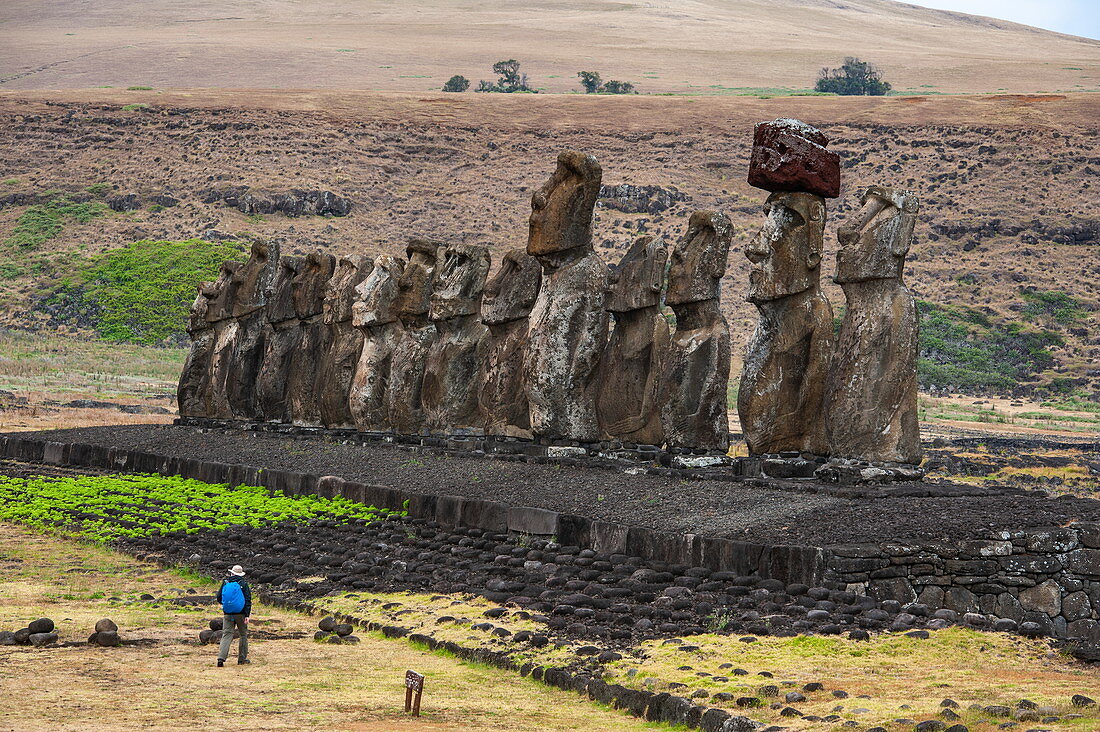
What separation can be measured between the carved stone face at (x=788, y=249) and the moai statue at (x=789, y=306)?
0.01 meters

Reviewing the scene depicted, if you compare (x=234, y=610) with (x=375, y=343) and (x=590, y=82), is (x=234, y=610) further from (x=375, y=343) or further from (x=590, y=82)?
(x=590, y=82)

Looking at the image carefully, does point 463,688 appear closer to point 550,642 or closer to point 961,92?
point 550,642

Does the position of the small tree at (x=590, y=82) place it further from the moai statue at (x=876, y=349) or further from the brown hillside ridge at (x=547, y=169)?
the moai statue at (x=876, y=349)

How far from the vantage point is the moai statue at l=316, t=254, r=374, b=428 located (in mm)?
21812

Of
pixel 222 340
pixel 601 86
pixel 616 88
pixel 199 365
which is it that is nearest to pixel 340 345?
pixel 222 340

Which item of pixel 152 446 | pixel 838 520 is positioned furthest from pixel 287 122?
pixel 838 520

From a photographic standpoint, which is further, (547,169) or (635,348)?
(547,169)

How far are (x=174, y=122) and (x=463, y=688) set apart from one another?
224 ft

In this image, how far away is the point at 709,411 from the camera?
1521 cm

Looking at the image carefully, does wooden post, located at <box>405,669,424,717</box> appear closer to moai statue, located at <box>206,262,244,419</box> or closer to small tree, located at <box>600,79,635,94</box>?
moai statue, located at <box>206,262,244,419</box>

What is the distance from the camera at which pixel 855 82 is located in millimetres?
93875

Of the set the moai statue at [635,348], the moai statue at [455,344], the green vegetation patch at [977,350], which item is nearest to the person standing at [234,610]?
the moai statue at [635,348]

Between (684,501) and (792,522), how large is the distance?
1746 millimetres

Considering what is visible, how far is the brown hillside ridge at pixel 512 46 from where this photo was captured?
98312 mm
